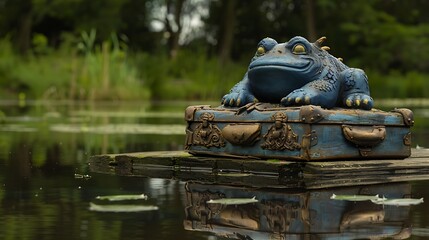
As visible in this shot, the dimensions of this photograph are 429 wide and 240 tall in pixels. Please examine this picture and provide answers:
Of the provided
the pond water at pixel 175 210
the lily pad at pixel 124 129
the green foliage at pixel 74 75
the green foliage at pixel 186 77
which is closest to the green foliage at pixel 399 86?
the green foliage at pixel 186 77

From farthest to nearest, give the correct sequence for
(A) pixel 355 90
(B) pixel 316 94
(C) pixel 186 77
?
(C) pixel 186 77 → (A) pixel 355 90 → (B) pixel 316 94

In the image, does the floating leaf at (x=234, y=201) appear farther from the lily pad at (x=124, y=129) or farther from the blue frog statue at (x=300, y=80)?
the lily pad at (x=124, y=129)

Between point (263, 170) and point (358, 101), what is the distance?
1.12m

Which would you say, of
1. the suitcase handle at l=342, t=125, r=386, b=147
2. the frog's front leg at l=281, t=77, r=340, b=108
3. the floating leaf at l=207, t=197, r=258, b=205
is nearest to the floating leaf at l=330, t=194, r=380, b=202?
the floating leaf at l=207, t=197, r=258, b=205

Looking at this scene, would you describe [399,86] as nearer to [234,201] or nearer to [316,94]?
[316,94]

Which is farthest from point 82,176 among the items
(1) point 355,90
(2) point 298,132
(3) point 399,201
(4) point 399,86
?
(4) point 399,86

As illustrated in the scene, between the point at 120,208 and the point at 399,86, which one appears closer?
the point at 120,208

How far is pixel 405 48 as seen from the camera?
50531 millimetres

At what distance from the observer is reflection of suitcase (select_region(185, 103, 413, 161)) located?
8.24 meters

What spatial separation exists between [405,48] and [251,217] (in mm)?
45757

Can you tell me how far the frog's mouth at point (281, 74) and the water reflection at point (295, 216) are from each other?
5.20 feet

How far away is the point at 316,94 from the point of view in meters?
8.59

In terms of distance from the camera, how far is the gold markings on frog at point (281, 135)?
8258 mm

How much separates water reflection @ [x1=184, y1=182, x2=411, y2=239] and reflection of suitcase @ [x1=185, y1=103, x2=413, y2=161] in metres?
0.92
